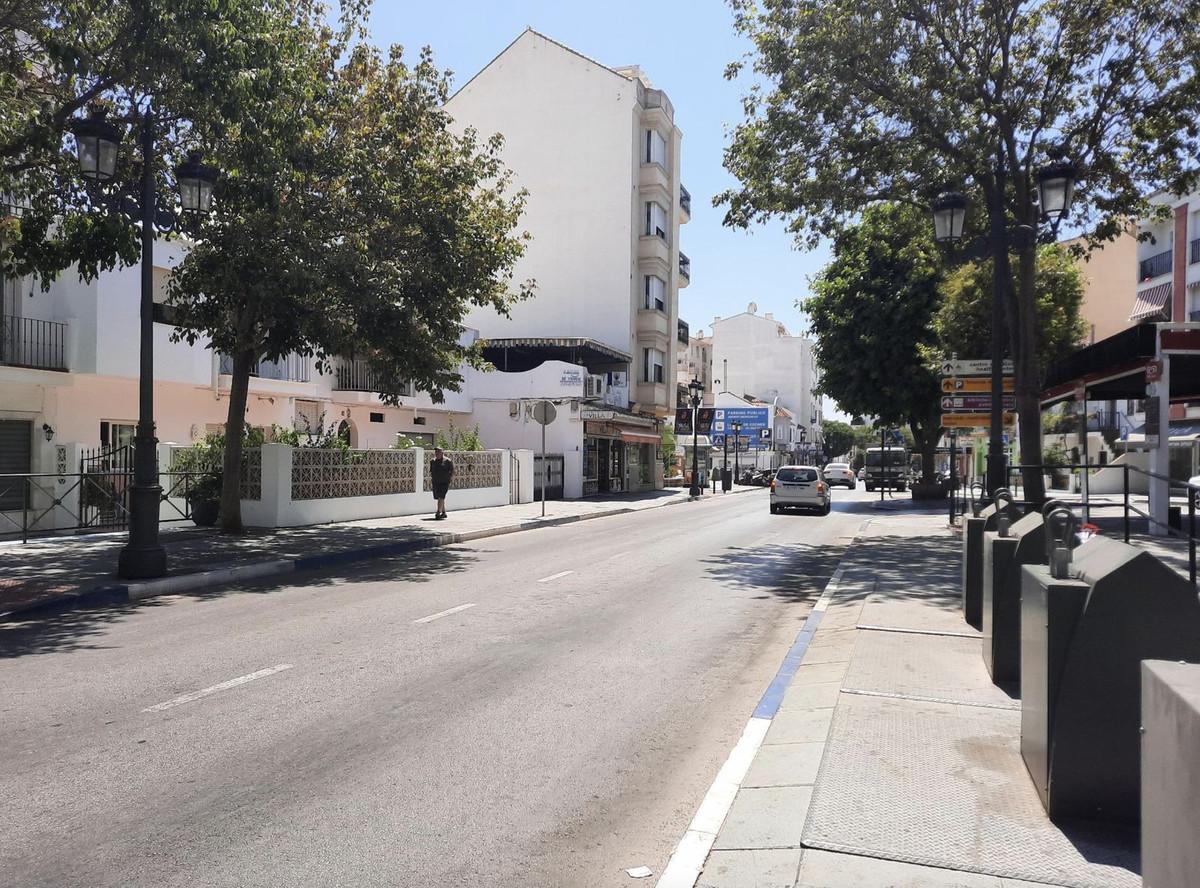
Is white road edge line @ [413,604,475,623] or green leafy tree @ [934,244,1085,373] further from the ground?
green leafy tree @ [934,244,1085,373]

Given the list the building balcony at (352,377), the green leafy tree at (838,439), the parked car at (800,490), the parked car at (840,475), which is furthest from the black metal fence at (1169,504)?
the green leafy tree at (838,439)

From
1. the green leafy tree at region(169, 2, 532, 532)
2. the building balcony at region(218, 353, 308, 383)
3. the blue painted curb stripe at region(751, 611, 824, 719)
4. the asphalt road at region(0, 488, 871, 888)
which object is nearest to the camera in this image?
the asphalt road at region(0, 488, 871, 888)

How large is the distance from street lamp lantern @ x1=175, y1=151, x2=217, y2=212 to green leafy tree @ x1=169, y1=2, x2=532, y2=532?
1.57 m

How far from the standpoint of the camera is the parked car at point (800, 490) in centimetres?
2888

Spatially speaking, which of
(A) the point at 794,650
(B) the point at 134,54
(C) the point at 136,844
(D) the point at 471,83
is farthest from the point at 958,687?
(D) the point at 471,83

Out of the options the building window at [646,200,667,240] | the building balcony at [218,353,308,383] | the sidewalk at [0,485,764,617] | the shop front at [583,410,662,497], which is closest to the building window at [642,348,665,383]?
the shop front at [583,410,662,497]

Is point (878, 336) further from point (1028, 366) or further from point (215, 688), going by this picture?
point (215, 688)

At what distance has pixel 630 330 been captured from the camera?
42625mm

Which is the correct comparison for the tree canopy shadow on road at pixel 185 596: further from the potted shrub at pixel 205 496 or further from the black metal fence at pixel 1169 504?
the black metal fence at pixel 1169 504

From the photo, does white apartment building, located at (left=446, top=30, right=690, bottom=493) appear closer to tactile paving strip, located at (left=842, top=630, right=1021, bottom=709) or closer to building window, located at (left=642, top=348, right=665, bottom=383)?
building window, located at (left=642, top=348, right=665, bottom=383)

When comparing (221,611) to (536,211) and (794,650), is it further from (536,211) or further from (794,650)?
(536,211)

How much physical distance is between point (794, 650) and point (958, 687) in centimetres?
205

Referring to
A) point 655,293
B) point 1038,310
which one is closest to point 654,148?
point 655,293

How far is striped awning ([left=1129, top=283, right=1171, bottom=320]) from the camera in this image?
3715cm
